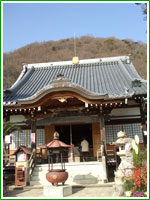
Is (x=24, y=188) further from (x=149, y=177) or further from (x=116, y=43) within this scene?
(x=116, y=43)

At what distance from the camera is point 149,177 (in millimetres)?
5680

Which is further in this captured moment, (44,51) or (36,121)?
(44,51)

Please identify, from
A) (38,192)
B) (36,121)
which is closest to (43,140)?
(36,121)

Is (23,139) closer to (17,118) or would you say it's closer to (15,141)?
(15,141)

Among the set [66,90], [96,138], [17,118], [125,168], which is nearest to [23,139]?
[17,118]

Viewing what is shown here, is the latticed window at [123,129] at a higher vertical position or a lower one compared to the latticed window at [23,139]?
higher

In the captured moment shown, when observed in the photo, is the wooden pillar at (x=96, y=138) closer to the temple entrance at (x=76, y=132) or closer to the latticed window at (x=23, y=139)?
the temple entrance at (x=76, y=132)

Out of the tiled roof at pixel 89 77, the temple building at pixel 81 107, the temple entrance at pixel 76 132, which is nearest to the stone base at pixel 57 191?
the temple building at pixel 81 107

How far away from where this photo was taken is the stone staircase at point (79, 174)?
31.8 feet

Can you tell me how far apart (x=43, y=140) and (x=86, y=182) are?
4342mm

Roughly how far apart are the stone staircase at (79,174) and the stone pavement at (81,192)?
2.83 ft

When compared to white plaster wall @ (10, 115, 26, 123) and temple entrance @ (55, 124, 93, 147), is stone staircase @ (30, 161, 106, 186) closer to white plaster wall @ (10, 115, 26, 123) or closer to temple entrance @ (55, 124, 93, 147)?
white plaster wall @ (10, 115, 26, 123)

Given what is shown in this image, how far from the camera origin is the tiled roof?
42.5 ft

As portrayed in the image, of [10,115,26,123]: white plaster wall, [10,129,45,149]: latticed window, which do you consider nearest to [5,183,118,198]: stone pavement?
[10,129,45,149]: latticed window
